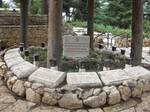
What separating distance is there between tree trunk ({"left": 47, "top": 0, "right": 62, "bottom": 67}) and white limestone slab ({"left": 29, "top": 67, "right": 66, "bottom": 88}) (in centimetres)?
70

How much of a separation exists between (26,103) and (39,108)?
0.85 ft

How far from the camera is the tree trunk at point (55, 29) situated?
16.9ft

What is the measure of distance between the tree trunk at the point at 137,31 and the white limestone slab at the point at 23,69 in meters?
1.75

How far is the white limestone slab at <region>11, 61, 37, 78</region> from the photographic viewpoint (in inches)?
181

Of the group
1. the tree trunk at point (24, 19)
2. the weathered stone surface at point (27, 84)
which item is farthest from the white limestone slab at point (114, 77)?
the tree trunk at point (24, 19)

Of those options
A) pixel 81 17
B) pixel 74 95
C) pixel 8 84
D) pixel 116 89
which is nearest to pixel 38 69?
pixel 8 84

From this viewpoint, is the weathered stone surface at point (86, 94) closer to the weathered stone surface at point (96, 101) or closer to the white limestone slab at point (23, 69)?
the weathered stone surface at point (96, 101)

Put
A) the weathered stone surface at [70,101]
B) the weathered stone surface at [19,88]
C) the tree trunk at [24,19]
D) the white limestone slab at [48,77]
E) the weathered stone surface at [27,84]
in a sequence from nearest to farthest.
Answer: the weathered stone surface at [70,101]
the white limestone slab at [48,77]
the weathered stone surface at [27,84]
the weathered stone surface at [19,88]
the tree trunk at [24,19]

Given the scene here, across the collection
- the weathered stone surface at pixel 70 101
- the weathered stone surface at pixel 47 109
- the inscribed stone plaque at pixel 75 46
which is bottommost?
the weathered stone surface at pixel 47 109

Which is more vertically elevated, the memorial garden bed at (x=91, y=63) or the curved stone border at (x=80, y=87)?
the memorial garden bed at (x=91, y=63)

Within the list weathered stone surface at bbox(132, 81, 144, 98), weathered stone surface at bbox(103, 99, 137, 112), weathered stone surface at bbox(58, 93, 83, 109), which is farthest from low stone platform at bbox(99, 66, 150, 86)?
weathered stone surface at bbox(58, 93, 83, 109)

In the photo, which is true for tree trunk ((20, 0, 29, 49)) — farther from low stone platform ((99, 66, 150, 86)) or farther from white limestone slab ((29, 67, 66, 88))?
low stone platform ((99, 66, 150, 86))

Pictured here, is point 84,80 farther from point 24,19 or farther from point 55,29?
point 24,19

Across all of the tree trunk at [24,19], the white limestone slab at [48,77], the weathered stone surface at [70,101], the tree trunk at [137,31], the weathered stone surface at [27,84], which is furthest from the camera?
the tree trunk at [24,19]
